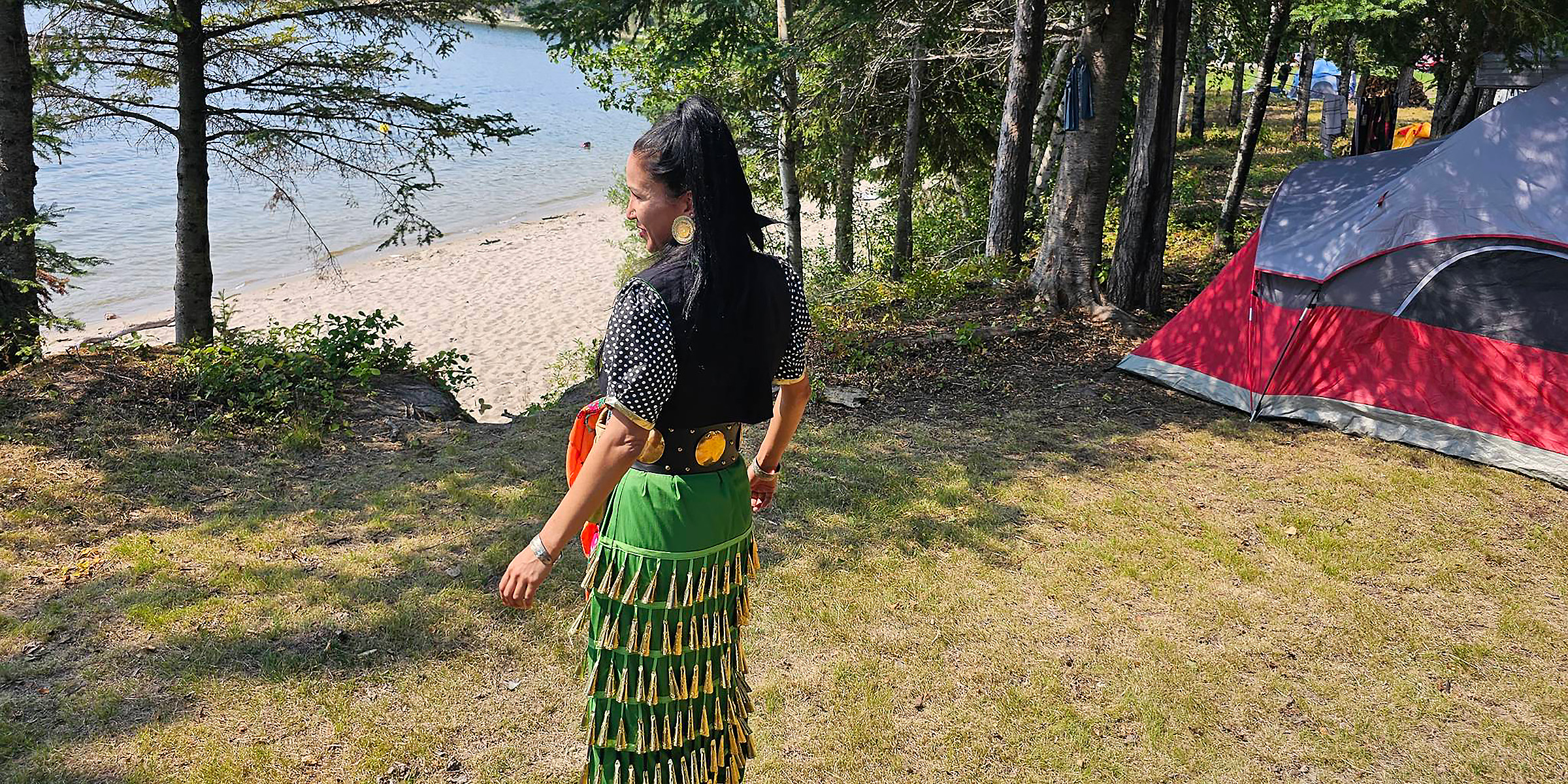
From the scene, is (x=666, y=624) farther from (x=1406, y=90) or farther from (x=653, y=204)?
(x=1406, y=90)

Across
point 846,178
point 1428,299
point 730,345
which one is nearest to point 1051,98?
point 846,178

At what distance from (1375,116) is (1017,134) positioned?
28.7 feet

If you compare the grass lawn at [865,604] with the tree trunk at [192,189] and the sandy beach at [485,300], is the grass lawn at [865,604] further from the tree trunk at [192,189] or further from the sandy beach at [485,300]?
the sandy beach at [485,300]

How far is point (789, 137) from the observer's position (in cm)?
1252

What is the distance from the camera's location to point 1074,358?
7883 millimetres

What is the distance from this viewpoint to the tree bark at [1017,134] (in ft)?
28.4

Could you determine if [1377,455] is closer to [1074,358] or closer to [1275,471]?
[1275,471]

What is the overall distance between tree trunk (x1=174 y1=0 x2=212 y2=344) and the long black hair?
6.18 meters

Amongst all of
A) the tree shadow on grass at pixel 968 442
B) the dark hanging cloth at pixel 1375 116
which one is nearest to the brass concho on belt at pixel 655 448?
the tree shadow on grass at pixel 968 442

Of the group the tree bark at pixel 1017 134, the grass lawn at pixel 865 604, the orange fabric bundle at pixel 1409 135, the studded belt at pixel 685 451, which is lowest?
the grass lawn at pixel 865 604

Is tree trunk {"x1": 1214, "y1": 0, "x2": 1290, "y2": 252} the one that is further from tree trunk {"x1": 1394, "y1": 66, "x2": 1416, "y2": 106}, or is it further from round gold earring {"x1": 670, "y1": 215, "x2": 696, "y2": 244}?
tree trunk {"x1": 1394, "y1": 66, "x2": 1416, "y2": 106}

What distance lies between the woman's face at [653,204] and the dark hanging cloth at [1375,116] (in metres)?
15.3

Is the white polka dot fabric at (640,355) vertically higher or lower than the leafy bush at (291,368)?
higher

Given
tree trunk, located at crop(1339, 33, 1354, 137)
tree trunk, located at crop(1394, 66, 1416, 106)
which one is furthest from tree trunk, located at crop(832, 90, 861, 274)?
tree trunk, located at crop(1394, 66, 1416, 106)
